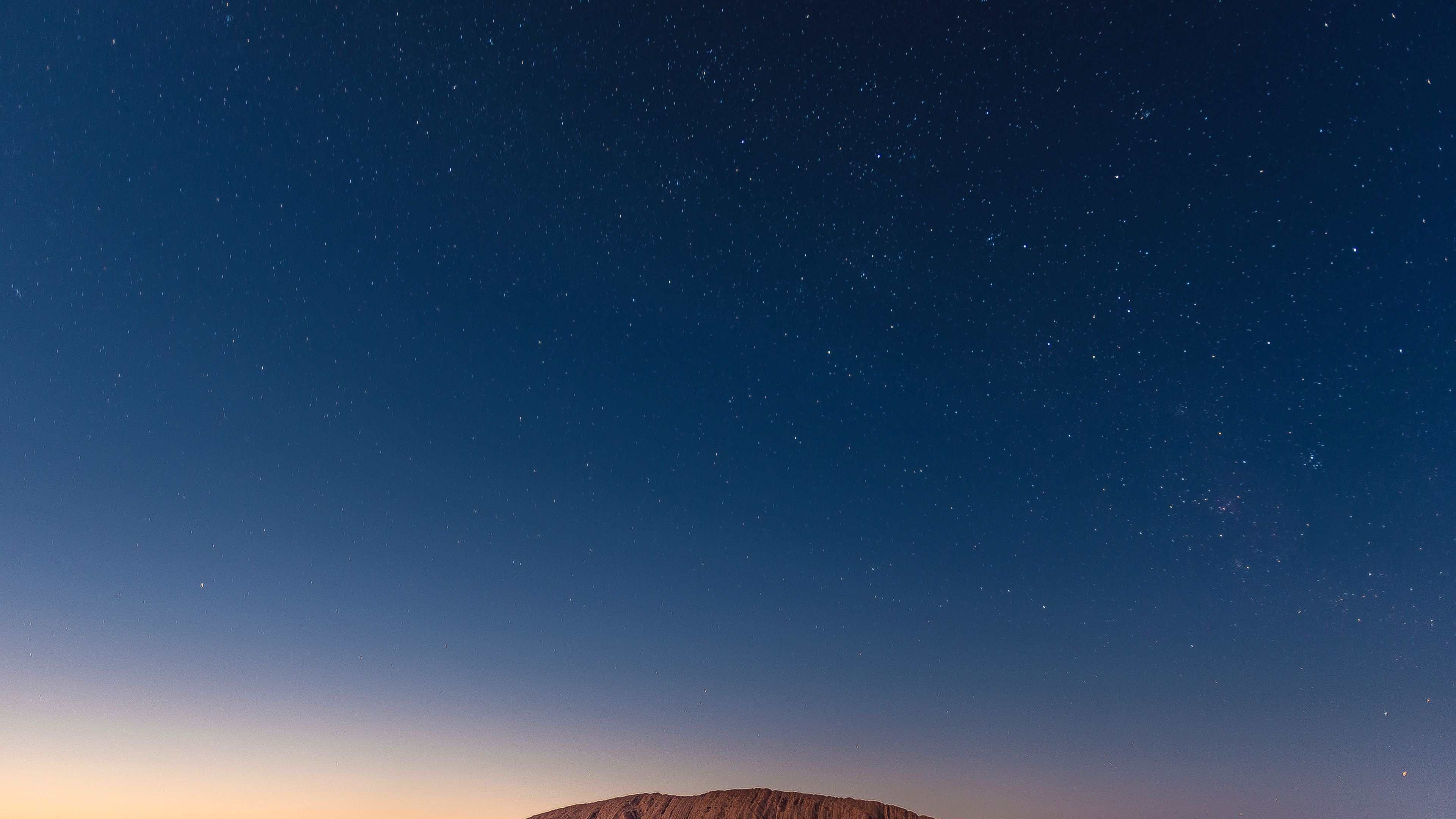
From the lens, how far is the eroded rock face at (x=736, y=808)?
61.9 metres

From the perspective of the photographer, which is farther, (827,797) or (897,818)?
(827,797)

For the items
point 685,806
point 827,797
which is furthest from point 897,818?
point 685,806

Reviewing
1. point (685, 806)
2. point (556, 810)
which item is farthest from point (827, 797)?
point (556, 810)

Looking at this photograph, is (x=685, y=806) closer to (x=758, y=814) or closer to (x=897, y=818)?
(x=758, y=814)

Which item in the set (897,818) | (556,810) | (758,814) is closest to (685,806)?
(758,814)

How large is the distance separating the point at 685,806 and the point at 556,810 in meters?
10.6

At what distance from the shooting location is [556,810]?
66000 mm

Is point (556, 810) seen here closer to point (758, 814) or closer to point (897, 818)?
point (758, 814)

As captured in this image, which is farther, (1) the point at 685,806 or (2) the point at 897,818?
(1) the point at 685,806

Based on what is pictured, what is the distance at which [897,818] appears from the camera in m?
60.0

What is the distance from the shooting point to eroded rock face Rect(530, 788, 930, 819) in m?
61.9

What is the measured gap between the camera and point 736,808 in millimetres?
64500

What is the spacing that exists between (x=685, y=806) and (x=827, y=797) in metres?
11.5

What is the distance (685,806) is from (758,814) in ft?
20.2
